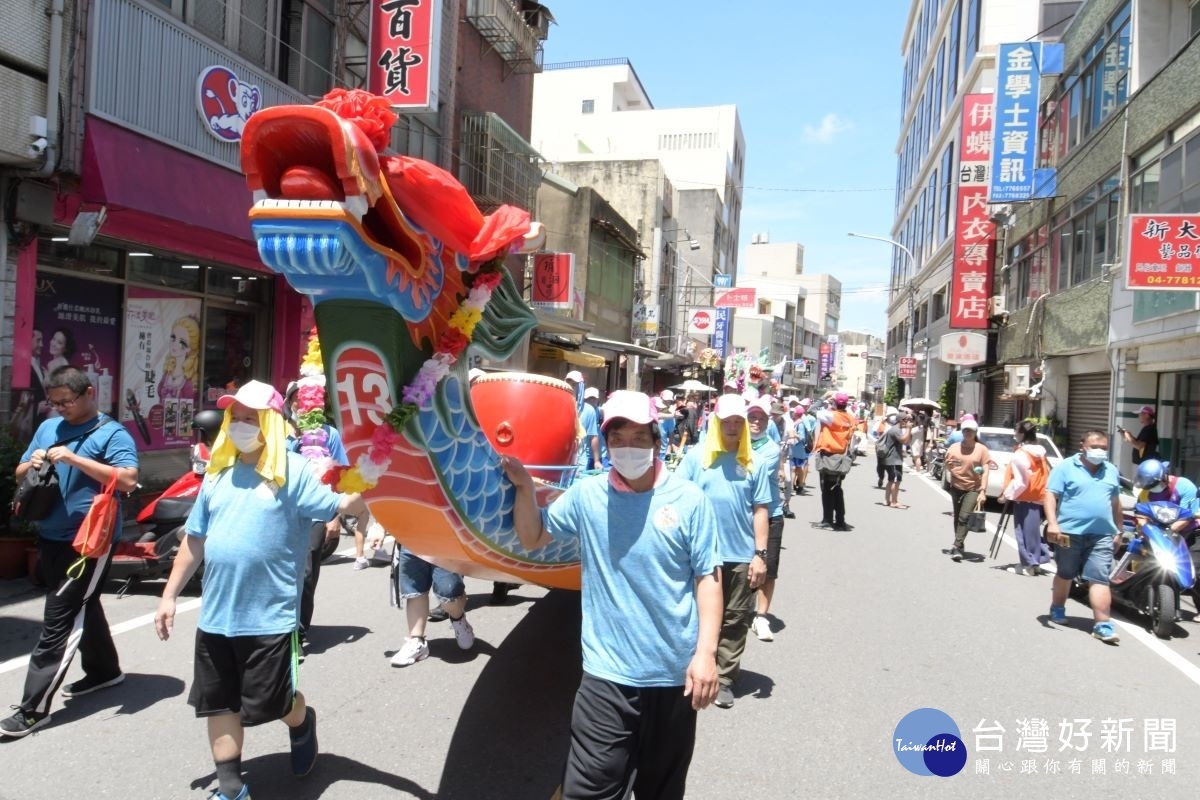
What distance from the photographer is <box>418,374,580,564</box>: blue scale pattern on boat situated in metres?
3.28

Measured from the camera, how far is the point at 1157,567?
683 cm

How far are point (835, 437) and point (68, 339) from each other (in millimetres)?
9421

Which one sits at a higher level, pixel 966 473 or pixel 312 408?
pixel 312 408

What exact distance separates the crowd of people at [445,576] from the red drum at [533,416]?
849 mm

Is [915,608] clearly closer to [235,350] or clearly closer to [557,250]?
[235,350]

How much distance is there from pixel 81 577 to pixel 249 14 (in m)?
9.92

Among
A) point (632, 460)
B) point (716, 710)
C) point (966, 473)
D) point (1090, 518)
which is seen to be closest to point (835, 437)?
point (966, 473)

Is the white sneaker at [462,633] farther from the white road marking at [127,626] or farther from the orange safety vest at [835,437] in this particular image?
the orange safety vest at [835,437]

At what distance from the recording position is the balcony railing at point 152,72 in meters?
8.84

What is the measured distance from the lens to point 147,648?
17.8 ft

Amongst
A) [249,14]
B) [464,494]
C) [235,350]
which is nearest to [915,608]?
[464,494]

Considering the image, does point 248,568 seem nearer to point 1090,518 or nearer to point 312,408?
point 312,408

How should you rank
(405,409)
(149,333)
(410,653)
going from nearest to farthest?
(405,409) < (410,653) < (149,333)

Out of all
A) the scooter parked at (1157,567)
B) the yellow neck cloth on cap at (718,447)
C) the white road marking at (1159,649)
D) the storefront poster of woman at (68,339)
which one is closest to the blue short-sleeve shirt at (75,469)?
the yellow neck cloth on cap at (718,447)
